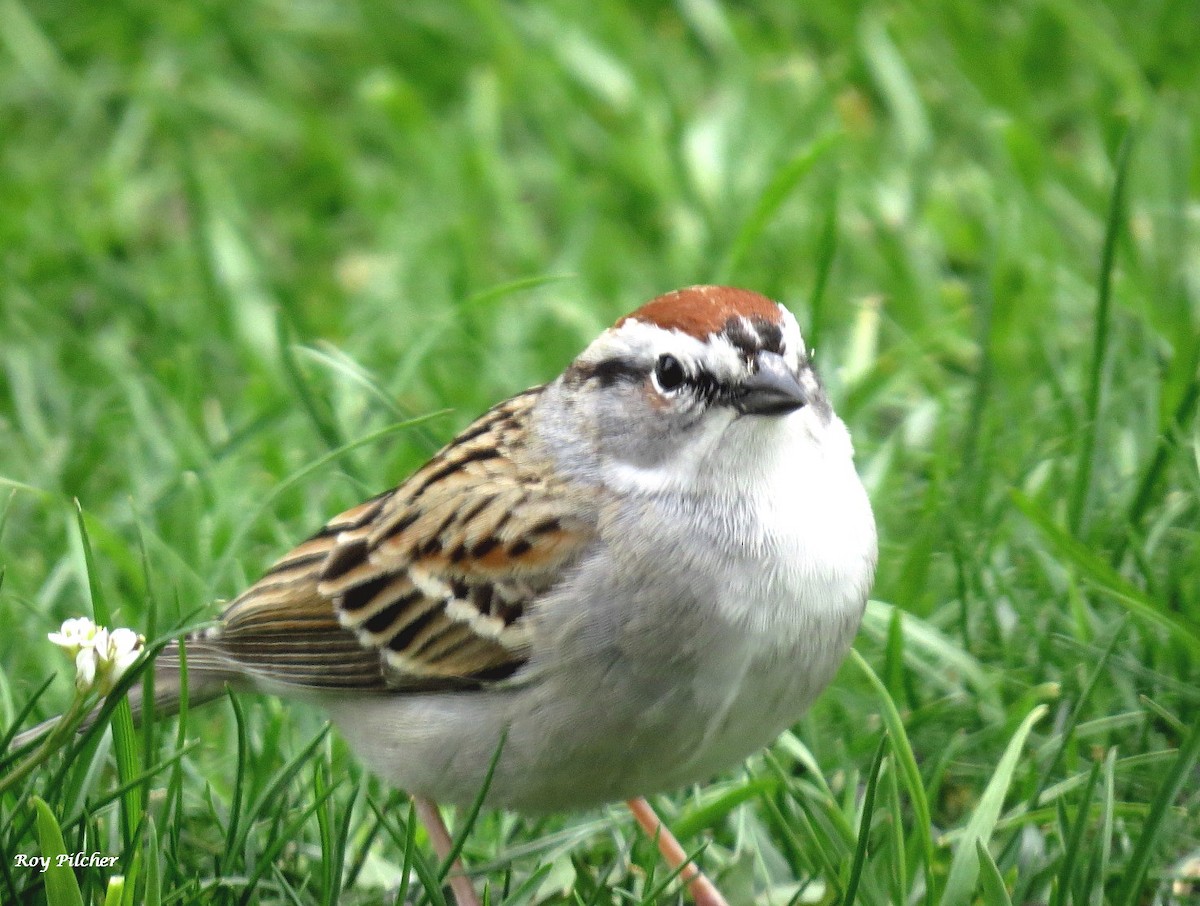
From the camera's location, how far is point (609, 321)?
5.11 m

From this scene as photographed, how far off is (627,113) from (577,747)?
Result: 3.56 meters

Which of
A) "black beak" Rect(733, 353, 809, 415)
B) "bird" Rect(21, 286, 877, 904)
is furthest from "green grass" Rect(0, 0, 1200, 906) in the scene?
"black beak" Rect(733, 353, 809, 415)

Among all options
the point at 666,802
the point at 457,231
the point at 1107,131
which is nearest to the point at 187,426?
the point at 457,231

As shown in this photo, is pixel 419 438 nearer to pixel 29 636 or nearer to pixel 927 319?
pixel 29 636

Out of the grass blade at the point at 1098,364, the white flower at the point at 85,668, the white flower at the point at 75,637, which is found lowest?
the grass blade at the point at 1098,364

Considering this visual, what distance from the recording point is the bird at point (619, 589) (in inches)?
112

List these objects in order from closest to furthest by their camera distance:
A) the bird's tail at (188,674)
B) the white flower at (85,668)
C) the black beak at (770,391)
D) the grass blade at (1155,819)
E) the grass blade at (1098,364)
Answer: the white flower at (85,668), the grass blade at (1155,819), the black beak at (770,391), the bird's tail at (188,674), the grass blade at (1098,364)

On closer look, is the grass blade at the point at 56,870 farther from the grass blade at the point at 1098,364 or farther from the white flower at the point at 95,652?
the grass blade at the point at 1098,364

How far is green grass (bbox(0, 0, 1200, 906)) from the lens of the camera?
2.99m

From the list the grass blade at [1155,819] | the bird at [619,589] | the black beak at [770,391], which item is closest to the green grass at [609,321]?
the grass blade at [1155,819]

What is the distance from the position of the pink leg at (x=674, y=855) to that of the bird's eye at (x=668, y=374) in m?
0.79

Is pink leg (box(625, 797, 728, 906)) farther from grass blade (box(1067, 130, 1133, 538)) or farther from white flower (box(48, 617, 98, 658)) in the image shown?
grass blade (box(1067, 130, 1133, 538))

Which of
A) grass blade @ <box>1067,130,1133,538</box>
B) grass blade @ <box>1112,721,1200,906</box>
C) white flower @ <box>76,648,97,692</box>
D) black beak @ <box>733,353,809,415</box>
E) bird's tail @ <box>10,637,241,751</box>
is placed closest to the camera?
white flower @ <box>76,648,97,692</box>

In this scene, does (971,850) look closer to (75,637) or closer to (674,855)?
(674,855)
